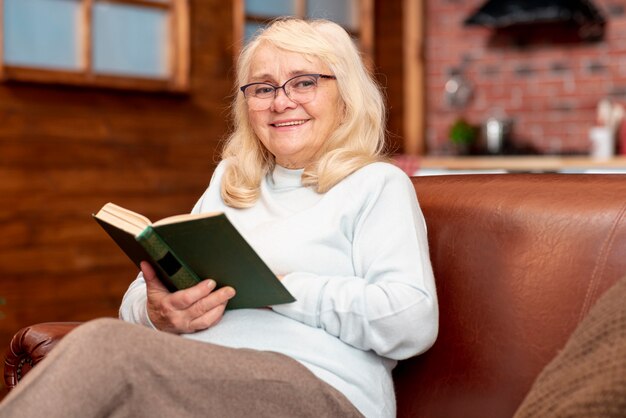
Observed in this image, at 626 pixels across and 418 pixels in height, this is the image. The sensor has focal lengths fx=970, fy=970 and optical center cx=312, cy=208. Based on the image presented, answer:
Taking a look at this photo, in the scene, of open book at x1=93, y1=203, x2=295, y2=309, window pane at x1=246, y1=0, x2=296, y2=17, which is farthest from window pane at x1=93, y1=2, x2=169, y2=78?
open book at x1=93, y1=203, x2=295, y2=309

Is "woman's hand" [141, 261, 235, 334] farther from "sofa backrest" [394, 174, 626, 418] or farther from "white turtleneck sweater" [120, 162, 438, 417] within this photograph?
A: "sofa backrest" [394, 174, 626, 418]

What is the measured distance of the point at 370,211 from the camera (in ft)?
5.65

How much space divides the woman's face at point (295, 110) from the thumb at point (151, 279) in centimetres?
36

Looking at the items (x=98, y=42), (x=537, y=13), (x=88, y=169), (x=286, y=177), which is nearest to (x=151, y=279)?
(x=286, y=177)

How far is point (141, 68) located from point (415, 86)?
6.10 ft

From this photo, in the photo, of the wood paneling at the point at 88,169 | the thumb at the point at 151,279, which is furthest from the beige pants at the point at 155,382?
the wood paneling at the point at 88,169

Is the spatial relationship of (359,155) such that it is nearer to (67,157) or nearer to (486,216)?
(486,216)

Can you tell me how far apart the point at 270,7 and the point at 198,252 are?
3.27m

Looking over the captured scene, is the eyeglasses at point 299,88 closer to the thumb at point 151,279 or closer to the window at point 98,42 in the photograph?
the thumb at point 151,279

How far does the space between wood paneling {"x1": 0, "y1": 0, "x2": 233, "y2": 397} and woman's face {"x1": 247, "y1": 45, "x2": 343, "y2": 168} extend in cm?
209

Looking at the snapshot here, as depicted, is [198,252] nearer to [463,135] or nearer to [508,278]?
[508,278]

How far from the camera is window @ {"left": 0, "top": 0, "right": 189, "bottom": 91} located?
12.2 feet

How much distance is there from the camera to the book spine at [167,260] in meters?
1.53

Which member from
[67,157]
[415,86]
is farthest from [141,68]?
[415,86]
